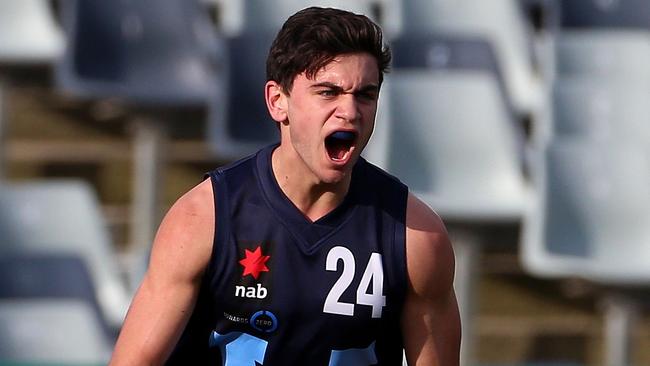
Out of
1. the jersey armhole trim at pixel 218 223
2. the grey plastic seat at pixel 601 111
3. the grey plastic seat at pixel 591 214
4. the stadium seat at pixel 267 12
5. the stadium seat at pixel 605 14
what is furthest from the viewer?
the stadium seat at pixel 605 14

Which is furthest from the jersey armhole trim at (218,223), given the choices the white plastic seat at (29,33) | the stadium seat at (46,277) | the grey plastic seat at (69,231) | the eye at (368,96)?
the white plastic seat at (29,33)

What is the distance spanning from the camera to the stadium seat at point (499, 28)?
214 inches

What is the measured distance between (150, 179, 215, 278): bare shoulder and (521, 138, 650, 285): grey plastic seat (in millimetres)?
2546

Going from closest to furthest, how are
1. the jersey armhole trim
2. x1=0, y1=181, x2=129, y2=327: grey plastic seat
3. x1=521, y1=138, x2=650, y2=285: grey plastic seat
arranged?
the jersey armhole trim → x1=0, y1=181, x2=129, y2=327: grey plastic seat → x1=521, y1=138, x2=650, y2=285: grey plastic seat

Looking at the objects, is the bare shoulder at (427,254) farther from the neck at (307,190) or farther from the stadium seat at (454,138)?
the stadium seat at (454,138)

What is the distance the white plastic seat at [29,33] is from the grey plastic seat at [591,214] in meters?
1.78

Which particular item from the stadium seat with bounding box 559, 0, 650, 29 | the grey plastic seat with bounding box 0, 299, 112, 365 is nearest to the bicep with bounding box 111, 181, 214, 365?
the grey plastic seat with bounding box 0, 299, 112, 365

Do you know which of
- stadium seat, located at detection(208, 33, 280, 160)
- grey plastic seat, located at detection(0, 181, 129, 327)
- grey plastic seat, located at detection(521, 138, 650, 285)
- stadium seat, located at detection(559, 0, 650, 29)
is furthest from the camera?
stadium seat, located at detection(559, 0, 650, 29)

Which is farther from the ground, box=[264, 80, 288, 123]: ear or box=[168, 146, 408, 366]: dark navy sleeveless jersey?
box=[264, 80, 288, 123]: ear

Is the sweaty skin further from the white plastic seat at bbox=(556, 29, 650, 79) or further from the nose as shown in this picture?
the white plastic seat at bbox=(556, 29, 650, 79)

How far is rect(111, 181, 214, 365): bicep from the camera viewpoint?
2.17 metres

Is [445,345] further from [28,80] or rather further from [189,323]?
[28,80]

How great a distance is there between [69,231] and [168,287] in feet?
8.19

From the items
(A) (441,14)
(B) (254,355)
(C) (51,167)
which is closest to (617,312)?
(A) (441,14)
